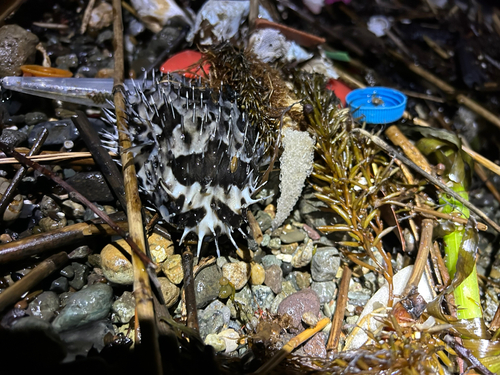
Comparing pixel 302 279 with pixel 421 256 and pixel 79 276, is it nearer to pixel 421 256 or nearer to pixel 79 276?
A: pixel 421 256

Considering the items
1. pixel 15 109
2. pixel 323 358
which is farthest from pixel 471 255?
pixel 15 109

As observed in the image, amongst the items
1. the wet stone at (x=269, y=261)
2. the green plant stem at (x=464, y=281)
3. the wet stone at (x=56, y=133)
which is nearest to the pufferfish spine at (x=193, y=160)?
the wet stone at (x=269, y=261)

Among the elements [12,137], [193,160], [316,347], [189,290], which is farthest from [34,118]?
[316,347]

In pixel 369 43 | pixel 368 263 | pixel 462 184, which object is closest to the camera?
pixel 368 263

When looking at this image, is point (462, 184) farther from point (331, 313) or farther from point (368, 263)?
point (331, 313)

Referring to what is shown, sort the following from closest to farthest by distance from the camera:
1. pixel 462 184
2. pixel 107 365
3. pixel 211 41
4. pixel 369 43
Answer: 1. pixel 107 365
2. pixel 462 184
3. pixel 211 41
4. pixel 369 43

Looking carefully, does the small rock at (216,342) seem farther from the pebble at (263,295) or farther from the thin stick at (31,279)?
the thin stick at (31,279)
